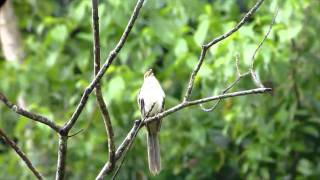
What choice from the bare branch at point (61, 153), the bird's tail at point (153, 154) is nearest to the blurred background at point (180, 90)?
the bird's tail at point (153, 154)

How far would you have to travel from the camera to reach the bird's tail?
4516 millimetres

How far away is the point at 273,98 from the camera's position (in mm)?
6883

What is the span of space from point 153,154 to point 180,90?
2.39 m

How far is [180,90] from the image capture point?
706 cm

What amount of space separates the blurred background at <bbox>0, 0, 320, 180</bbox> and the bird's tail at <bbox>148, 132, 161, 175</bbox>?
1040 mm

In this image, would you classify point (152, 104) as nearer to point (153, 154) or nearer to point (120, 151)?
point (153, 154)

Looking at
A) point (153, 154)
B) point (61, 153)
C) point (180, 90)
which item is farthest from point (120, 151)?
point (180, 90)

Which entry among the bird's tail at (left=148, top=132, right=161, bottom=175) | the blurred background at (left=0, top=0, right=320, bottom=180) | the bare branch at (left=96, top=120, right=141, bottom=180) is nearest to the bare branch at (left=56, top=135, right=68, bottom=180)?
the bare branch at (left=96, top=120, right=141, bottom=180)

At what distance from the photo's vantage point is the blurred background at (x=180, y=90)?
20.4 ft

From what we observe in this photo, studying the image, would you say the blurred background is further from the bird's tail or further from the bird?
the bird's tail

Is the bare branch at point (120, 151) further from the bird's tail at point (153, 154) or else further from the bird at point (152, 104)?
the bird at point (152, 104)

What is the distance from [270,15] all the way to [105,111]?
3470 millimetres

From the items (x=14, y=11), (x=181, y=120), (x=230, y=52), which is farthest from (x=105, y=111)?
(x=14, y=11)

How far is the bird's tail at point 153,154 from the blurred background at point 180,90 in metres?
1.04
